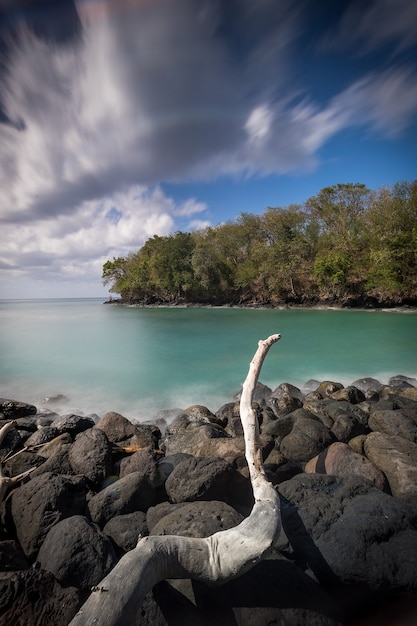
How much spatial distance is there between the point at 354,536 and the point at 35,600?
7.18ft

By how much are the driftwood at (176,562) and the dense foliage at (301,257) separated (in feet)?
121

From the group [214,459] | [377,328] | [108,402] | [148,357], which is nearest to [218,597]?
[214,459]

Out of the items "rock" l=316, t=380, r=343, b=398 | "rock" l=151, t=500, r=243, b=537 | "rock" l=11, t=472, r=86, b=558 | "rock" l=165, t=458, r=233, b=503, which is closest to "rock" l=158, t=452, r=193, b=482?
"rock" l=165, t=458, r=233, b=503

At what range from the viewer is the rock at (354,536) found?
2.08 metres

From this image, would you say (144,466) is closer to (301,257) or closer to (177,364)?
(177,364)

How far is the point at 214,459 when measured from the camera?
3482mm

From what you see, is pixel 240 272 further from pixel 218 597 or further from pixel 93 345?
pixel 218 597

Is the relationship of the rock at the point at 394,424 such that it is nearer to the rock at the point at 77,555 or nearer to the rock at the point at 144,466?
the rock at the point at 144,466

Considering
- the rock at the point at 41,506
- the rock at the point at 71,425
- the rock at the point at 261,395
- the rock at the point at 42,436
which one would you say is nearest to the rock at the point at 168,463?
the rock at the point at 41,506

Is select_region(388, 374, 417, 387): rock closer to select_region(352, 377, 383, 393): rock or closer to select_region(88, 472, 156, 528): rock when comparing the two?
select_region(352, 377, 383, 393): rock

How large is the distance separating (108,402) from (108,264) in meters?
67.6

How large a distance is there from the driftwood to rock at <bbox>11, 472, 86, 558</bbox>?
4.48 ft

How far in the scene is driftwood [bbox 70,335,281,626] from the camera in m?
1.57

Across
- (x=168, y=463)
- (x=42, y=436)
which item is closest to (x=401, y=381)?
(x=168, y=463)
